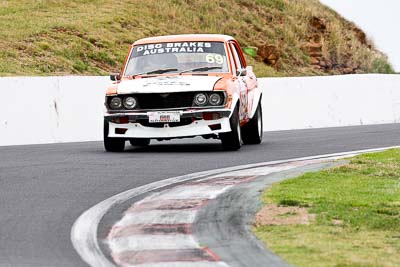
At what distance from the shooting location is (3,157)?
16750mm

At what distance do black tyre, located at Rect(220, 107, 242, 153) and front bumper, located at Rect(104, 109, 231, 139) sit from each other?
14 centimetres

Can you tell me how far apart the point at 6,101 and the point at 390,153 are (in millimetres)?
7820

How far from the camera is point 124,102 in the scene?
1708 centimetres

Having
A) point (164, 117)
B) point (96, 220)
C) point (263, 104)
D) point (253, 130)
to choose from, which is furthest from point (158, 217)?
point (263, 104)

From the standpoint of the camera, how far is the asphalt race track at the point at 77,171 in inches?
333

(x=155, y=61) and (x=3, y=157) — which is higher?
(x=155, y=61)

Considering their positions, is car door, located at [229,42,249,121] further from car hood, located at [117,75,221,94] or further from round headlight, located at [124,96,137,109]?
round headlight, located at [124,96,137,109]

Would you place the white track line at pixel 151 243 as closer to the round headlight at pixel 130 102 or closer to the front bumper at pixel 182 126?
the front bumper at pixel 182 126

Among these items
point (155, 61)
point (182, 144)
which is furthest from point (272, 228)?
point (182, 144)

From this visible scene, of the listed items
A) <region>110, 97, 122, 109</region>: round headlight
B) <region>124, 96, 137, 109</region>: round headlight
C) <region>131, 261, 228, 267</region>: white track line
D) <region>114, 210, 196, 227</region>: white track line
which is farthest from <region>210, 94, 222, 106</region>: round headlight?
<region>131, 261, 228, 267</region>: white track line

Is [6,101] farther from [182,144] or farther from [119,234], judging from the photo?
[119,234]

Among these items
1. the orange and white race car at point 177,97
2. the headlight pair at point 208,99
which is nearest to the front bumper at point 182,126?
the orange and white race car at point 177,97

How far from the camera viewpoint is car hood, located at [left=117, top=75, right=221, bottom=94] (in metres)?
16.9

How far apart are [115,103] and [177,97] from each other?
0.95 m
